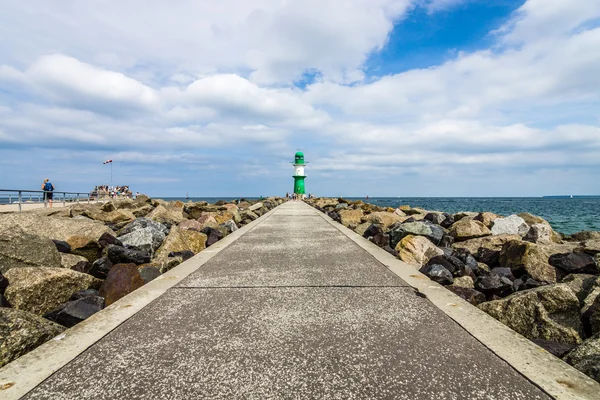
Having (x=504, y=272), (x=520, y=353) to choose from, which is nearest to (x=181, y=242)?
(x=520, y=353)

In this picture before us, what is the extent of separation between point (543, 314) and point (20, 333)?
3813 mm

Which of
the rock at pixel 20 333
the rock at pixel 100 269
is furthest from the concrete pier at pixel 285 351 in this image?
the rock at pixel 100 269

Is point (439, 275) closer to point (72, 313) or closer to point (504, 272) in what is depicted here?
point (504, 272)

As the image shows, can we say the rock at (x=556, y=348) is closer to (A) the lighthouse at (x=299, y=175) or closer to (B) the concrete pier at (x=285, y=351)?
(B) the concrete pier at (x=285, y=351)

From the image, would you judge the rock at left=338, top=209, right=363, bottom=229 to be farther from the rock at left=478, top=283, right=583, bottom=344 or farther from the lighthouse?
the lighthouse

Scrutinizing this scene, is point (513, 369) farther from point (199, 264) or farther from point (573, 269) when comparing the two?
point (573, 269)

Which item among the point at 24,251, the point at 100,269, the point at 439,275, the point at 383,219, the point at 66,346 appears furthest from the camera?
the point at 383,219

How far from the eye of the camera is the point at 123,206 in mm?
16328

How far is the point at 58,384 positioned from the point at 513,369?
95.3 inches

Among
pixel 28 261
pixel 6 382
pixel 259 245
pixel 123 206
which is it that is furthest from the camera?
pixel 123 206

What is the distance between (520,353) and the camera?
204 centimetres

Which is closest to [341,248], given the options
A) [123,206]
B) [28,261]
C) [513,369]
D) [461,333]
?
[461,333]

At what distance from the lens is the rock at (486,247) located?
240 inches

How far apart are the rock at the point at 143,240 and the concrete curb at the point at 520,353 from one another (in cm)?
442
